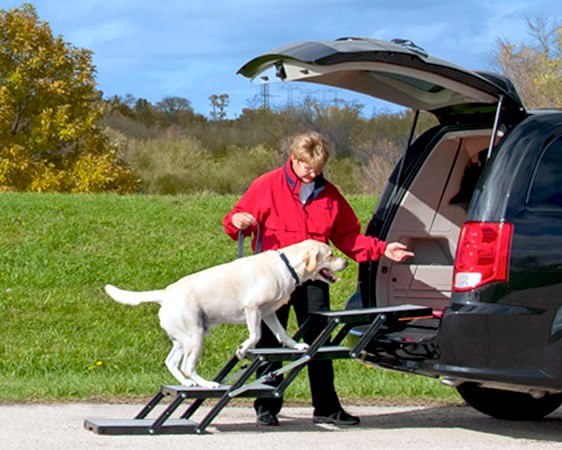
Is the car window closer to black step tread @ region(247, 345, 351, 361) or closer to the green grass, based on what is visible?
black step tread @ region(247, 345, 351, 361)

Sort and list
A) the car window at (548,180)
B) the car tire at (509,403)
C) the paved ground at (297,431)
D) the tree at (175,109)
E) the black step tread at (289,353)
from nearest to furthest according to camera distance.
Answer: the car window at (548,180)
the paved ground at (297,431)
the black step tread at (289,353)
the car tire at (509,403)
the tree at (175,109)

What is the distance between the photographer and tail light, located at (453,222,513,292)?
19.0ft

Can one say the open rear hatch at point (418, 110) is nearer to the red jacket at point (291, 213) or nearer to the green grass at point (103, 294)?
the red jacket at point (291, 213)

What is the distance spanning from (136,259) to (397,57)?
981 cm

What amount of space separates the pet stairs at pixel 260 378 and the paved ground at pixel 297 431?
0.06 meters

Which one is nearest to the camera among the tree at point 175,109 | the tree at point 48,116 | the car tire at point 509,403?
the car tire at point 509,403

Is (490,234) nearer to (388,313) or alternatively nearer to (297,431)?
(388,313)

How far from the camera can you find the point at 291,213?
6.71 metres

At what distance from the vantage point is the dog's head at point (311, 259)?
631cm

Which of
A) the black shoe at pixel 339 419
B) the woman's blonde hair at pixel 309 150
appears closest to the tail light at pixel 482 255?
the woman's blonde hair at pixel 309 150

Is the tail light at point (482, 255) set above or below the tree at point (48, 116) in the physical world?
below

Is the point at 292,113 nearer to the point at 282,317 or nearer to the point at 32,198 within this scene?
the point at 32,198

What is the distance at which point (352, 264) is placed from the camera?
598 inches

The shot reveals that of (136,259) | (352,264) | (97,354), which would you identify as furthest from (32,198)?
(97,354)
